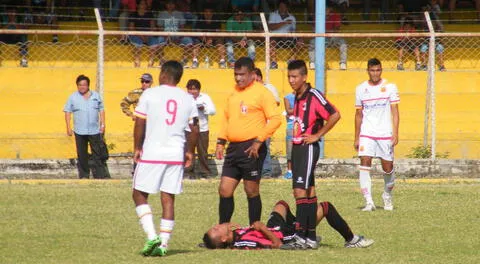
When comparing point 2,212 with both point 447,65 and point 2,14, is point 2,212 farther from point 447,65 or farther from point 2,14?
point 447,65

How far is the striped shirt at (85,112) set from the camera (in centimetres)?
2078

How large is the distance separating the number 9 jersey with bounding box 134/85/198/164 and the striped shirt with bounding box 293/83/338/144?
135 cm

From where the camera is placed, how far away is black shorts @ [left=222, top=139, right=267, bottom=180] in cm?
1202

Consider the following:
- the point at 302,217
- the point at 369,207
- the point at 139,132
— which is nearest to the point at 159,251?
the point at 139,132

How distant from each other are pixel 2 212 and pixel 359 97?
5291 mm

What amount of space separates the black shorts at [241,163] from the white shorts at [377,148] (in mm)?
3711

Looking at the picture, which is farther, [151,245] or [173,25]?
[173,25]

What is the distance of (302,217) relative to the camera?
11344 millimetres

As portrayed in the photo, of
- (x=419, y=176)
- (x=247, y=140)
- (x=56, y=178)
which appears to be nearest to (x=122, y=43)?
(x=56, y=178)

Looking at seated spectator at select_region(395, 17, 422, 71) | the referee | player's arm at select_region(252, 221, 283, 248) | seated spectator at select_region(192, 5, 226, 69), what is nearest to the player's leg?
the referee

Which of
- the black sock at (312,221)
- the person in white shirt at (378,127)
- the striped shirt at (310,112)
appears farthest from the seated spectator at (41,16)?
the black sock at (312,221)

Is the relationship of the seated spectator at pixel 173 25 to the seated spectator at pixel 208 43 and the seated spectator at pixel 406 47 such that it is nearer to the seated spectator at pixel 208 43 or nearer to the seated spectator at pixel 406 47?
the seated spectator at pixel 208 43

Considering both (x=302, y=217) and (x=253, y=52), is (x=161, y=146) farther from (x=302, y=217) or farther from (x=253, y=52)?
(x=253, y=52)

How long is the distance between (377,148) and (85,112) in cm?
723
